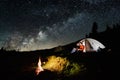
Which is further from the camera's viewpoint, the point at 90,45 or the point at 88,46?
the point at 88,46

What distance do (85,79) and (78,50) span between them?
6438 millimetres

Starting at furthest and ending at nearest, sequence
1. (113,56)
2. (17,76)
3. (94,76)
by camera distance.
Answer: (17,76), (113,56), (94,76)

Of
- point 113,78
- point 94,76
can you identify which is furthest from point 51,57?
point 113,78

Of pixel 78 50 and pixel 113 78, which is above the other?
pixel 78 50

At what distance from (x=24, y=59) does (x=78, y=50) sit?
26.8ft

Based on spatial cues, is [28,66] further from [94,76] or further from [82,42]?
[94,76]

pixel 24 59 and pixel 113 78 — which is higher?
pixel 24 59

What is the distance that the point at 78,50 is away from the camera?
22.4m

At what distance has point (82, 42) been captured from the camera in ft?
75.1

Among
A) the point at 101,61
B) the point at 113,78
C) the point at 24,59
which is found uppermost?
the point at 24,59

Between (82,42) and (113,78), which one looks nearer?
(113,78)

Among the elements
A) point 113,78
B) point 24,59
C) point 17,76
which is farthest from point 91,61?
point 24,59

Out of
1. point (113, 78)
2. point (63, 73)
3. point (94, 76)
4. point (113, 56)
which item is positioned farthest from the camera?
point (63, 73)

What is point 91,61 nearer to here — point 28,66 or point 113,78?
point 113,78
